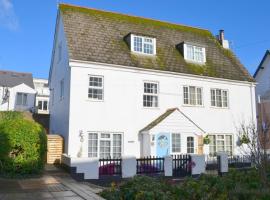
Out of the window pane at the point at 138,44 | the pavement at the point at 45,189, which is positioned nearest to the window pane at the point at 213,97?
the window pane at the point at 138,44

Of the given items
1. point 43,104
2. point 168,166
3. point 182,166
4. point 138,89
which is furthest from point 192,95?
point 43,104

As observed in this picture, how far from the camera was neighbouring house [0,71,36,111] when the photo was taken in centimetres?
4744

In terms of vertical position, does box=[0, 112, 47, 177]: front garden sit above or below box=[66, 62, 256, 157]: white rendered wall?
below

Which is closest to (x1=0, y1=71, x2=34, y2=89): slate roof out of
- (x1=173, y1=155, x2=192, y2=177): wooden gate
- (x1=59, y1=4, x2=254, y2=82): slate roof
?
(x1=59, y1=4, x2=254, y2=82): slate roof

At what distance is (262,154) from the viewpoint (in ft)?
40.4

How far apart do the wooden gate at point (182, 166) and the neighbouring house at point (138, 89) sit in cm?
310

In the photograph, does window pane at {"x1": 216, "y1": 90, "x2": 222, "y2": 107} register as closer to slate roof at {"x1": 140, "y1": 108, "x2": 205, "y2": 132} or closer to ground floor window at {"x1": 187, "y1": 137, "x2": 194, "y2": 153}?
slate roof at {"x1": 140, "y1": 108, "x2": 205, "y2": 132}

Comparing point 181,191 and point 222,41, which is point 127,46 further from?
point 181,191

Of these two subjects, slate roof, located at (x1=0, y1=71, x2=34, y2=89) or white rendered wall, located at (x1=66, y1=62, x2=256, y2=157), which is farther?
slate roof, located at (x1=0, y1=71, x2=34, y2=89)

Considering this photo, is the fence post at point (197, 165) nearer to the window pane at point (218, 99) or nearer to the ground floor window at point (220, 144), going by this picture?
the ground floor window at point (220, 144)

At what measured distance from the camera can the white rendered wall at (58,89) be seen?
69.8ft

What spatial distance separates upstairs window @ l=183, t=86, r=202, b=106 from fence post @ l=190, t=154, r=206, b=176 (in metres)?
6.37

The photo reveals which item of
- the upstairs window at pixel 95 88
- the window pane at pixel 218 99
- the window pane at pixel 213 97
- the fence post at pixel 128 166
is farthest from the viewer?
the window pane at pixel 218 99

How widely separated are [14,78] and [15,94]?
478cm
